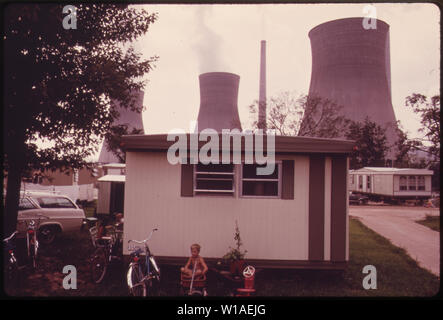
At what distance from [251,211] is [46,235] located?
673 cm

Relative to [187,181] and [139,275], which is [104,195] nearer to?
[187,181]

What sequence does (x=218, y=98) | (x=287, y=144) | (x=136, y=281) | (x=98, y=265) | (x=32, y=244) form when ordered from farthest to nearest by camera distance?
(x=218, y=98)
(x=32, y=244)
(x=98, y=265)
(x=287, y=144)
(x=136, y=281)

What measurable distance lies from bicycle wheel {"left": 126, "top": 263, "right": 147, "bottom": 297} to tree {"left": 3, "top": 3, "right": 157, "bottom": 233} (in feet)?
12.9

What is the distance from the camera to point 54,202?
10297 mm

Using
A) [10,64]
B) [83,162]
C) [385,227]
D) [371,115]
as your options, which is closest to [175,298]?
[83,162]

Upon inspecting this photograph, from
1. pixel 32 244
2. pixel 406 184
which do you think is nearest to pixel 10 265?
pixel 32 244

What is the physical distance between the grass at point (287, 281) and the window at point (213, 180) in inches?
68.9

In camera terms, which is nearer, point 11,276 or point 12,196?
point 11,276

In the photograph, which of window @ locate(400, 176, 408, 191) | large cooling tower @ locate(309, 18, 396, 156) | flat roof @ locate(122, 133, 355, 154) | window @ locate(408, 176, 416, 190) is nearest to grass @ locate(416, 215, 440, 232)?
window @ locate(400, 176, 408, 191)

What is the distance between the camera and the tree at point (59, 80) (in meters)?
6.82

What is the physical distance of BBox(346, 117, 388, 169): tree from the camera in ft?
112

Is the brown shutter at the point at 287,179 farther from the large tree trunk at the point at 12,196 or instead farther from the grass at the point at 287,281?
the large tree trunk at the point at 12,196
